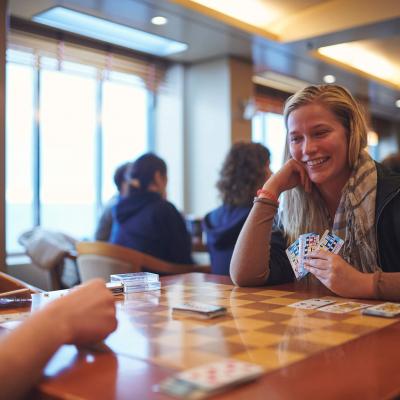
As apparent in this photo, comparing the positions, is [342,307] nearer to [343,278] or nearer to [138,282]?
[343,278]

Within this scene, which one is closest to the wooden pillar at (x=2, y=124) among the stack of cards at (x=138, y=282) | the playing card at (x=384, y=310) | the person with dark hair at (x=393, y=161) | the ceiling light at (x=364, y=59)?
the stack of cards at (x=138, y=282)

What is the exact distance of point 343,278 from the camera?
4.63 ft

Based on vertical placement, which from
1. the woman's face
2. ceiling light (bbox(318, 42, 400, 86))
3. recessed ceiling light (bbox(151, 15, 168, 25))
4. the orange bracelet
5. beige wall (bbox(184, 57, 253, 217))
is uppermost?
ceiling light (bbox(318, 42, 400, 86))

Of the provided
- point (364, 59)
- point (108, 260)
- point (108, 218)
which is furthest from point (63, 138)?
point (364, 59)

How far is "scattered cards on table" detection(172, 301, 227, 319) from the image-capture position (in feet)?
3.76

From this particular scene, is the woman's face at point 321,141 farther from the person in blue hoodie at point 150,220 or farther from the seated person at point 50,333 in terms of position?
the person in blue hoodie at point 150,220

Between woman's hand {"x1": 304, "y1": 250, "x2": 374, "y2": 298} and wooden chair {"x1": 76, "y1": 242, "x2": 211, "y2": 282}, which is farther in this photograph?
wooden chair {"x1": 76, "y1": 242, "x2": 211, "y2": 282}

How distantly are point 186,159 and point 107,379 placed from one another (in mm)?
5772

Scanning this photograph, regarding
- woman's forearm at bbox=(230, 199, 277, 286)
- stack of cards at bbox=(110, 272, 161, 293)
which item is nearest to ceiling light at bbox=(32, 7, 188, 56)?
woman's forearm at bbox=(230, 199, 277, 286)

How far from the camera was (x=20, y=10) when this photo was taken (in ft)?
14.9

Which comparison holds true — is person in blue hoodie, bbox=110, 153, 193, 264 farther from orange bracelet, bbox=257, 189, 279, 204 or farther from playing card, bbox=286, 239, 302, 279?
playing card, bbox=286, 239, 302, 279

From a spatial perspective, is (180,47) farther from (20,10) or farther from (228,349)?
(228,349)

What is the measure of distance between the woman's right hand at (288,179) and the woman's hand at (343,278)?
42 centimetres

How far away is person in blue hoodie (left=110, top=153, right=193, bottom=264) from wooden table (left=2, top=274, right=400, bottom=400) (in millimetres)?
2033
